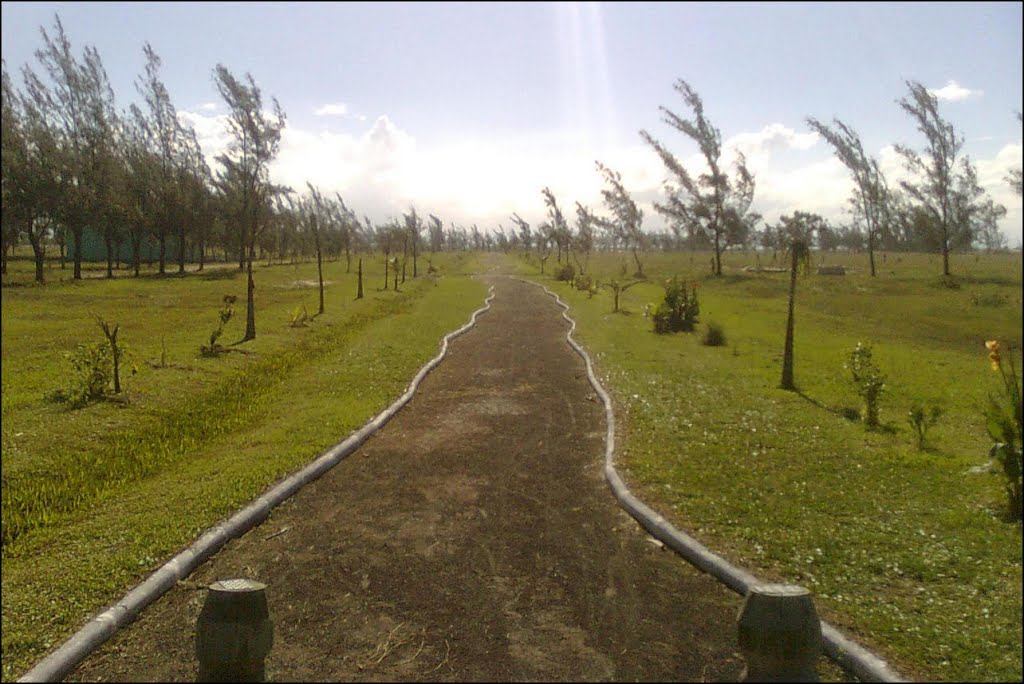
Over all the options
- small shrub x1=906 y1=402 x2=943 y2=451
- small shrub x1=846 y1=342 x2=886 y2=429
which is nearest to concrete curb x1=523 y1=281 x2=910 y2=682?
small shrub x1=846 y1=342 x2=886 y2=429

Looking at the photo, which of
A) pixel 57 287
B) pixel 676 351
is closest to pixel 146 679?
pixel 57 287

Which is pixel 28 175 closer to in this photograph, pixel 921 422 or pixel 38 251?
pixel 38 251

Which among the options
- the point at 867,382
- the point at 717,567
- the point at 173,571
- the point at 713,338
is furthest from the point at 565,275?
the point at 173,571

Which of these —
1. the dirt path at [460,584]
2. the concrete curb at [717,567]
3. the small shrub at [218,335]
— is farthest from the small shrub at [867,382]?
the small shrub at [218,335]

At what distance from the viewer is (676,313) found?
20000 millimetres

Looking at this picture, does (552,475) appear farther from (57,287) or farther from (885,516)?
(57,287)

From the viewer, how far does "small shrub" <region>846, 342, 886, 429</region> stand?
9008mm

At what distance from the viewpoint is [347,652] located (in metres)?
3.41

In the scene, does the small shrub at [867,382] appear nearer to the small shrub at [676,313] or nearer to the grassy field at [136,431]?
the grassy field at [136,431]

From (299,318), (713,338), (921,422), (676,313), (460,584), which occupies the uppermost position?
(676,313)

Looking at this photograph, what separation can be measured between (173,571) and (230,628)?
Answer: 12.4ft

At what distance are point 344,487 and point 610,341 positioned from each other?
38.3 feet

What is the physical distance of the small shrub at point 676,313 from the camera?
19828 millimetres

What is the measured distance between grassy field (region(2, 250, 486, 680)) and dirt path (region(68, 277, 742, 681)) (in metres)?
0.64
